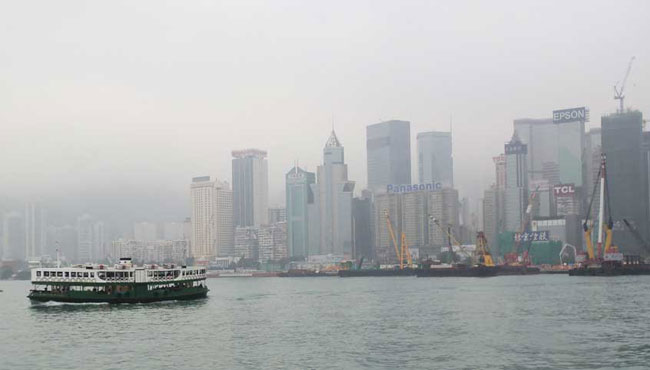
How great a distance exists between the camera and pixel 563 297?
386ft

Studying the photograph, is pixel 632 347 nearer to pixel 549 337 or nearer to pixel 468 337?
pixel 549 337

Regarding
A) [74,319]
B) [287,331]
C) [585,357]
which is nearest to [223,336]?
[287,331]

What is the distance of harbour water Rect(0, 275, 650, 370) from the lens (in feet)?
185

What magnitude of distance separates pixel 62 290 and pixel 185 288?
17.4 meters

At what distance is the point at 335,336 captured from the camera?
70875 mm

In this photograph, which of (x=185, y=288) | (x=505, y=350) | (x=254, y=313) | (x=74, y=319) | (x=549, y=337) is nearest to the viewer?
(x=505, y=350)

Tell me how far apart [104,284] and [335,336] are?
147ft

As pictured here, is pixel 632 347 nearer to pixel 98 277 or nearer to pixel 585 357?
pixel 585 357

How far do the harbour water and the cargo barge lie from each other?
5.21 feet

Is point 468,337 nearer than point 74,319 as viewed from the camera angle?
Yes

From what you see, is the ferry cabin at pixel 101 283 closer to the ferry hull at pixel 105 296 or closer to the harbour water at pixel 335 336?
the ferry hull at pixel 105 296

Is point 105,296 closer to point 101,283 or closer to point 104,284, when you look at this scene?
point 104,284

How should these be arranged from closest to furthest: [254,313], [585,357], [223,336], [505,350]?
[585,357], [505,350], [223,336], [254,313]

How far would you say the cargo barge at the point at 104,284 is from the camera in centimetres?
10351
